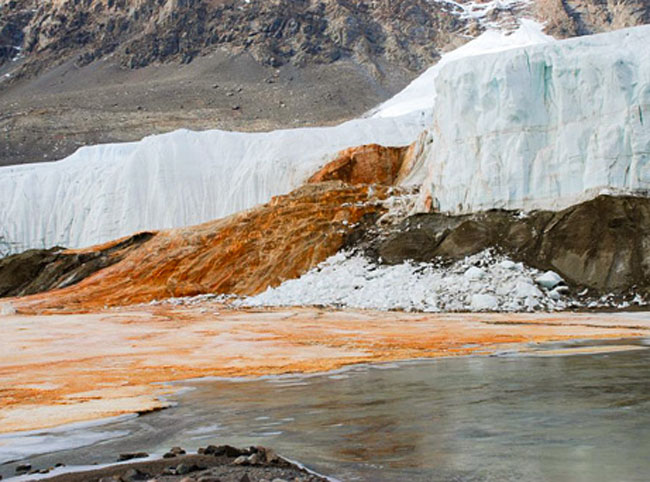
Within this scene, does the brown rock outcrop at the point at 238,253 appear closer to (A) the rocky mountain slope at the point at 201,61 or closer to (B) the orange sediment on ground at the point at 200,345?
(B) the orange sediment on ground at the point at 200,345

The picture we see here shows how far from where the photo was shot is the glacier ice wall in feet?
83.1

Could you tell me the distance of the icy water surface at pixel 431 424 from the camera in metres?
4.96

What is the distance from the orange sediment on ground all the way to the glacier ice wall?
7.59m

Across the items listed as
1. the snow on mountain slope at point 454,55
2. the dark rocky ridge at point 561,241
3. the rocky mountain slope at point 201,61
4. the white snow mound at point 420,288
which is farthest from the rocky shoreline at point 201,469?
the rocky mountain slope at point 201,61

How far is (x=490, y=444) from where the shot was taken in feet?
18.3

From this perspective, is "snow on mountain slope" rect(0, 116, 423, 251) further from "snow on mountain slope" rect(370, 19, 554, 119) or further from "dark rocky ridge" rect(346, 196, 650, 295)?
"snow on mountain slope" rect(370, 19, 554, 119)

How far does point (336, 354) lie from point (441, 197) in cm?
1776

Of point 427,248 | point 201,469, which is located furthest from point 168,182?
point 201,469

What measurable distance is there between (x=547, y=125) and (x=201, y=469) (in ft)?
81.5

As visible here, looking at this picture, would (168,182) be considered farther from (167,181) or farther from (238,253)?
(238,253)

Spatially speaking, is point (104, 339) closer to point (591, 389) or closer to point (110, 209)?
point (591, 389)

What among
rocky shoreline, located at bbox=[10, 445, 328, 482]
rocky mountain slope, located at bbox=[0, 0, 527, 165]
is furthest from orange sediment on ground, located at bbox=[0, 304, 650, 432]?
rocky mountain slope, located at bbox=[0, 0, 527, 165]

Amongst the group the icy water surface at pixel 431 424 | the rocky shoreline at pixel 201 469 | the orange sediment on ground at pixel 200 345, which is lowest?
the orange sediment on ground at pixel 200 345

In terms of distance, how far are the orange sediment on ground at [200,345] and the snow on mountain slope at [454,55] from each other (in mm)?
73435
